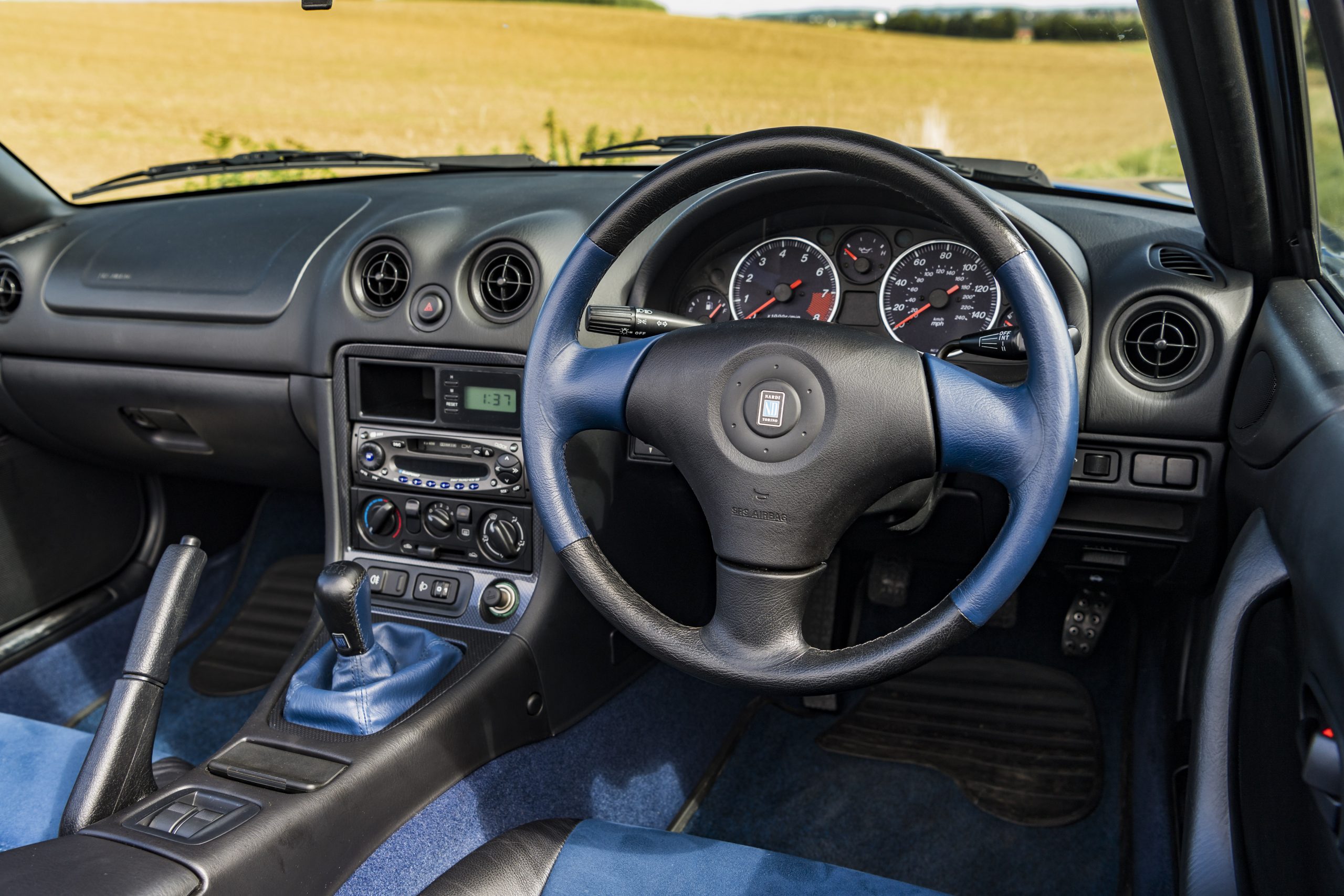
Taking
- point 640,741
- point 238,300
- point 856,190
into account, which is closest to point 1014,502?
point 856,190

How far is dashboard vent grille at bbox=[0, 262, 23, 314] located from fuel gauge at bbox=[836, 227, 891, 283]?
204 centimetres

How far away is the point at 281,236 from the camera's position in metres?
2.27

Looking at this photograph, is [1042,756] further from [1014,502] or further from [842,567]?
[1014,502]

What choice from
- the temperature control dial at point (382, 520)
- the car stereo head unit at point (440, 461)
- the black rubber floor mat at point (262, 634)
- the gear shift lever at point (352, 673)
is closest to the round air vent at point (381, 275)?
the car stereo head unit at point (440, 461)

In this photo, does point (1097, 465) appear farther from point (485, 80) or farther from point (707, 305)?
point (485, 80)

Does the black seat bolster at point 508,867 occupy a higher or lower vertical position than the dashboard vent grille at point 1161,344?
lower

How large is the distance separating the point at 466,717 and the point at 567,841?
0.98 ft

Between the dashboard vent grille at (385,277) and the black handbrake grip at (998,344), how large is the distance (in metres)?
1.06

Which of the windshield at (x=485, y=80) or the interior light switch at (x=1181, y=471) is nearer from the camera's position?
the interior light switch at (x=1181, y=471)

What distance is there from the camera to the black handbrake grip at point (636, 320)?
4.74 ft

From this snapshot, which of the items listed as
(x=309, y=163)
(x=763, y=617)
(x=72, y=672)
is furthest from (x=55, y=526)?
(x=763, y=617)

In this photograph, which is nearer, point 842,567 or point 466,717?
point 466,717

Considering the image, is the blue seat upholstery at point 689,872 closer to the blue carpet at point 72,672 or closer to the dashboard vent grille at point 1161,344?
the dashboard vent grille at point 1161,344

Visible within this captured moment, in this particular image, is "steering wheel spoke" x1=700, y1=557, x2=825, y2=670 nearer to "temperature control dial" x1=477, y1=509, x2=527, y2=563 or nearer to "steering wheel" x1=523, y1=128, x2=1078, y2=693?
"steering wheel" x1=523, y1=128, x2=1078, y2=693
